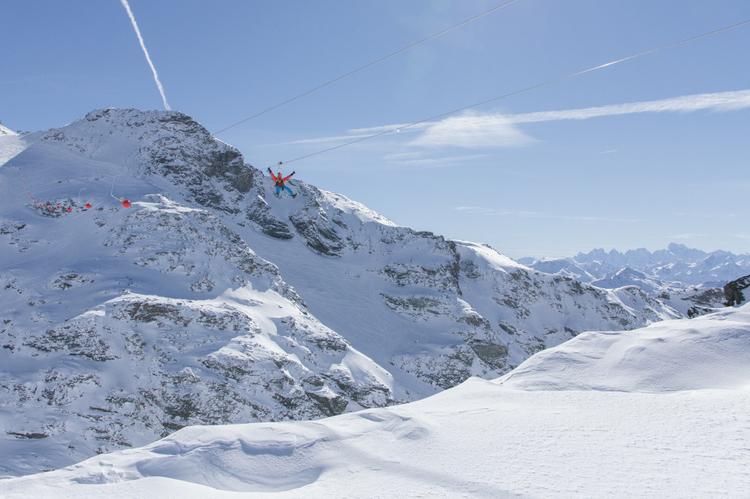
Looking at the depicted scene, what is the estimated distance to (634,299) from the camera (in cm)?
11644

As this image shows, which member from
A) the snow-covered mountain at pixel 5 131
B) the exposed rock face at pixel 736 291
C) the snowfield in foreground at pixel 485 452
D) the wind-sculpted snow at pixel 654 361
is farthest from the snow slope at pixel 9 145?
the exposed rock face at pixel 736 291

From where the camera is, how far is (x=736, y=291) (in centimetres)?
2892

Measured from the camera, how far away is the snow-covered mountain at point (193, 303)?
2995 cm

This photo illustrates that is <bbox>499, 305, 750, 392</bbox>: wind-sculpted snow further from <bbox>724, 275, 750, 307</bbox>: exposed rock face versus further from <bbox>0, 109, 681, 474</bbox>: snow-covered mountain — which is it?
<bbox>0, 109, 681, 474</bbox>: snow-covered mountain

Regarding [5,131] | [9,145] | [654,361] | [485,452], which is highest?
[5,131]

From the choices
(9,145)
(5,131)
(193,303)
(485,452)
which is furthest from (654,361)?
(5,131)

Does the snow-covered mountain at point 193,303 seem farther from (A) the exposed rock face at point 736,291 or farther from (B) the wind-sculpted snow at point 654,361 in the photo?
(A) the exposed rock face at point 736,291

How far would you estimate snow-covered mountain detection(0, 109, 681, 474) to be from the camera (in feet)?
98.3

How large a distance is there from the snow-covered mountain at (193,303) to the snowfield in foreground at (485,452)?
884 inches

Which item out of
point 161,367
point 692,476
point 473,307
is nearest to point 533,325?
point 473,307

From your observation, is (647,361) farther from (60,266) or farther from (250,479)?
(60,266)

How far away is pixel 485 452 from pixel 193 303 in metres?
34.7

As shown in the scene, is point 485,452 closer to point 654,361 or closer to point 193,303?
point 654,361

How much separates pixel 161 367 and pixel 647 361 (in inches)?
1196
